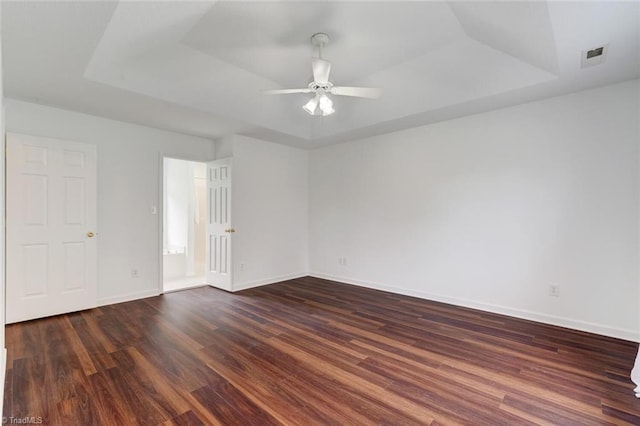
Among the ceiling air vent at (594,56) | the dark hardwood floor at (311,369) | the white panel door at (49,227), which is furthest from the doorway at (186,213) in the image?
the ceiling air vent at (594,56)

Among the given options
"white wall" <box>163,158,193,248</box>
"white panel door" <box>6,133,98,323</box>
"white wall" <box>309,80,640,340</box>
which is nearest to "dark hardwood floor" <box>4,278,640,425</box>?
"white panel door" <box>6,133,98,323</box>

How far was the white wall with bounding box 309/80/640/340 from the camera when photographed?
2920 millimetres

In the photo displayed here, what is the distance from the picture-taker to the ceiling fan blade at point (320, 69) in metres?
2.71

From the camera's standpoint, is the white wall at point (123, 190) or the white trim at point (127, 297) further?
the white trim at point (127, 297)

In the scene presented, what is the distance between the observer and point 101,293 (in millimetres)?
3822

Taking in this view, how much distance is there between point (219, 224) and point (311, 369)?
122 inches

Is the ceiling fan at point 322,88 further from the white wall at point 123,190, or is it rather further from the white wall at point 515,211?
the white wall at point 123,190

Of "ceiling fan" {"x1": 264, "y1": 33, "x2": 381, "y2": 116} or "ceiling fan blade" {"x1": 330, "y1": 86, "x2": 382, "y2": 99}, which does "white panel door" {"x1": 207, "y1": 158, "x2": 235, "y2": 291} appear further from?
"ceiling fan blade" {"x1": 330, "y1": 86, "x2": 382, "y2": 99}

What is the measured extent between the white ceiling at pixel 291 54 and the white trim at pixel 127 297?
236 cm

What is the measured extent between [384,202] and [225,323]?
2864mm

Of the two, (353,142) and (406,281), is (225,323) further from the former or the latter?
(353,142)

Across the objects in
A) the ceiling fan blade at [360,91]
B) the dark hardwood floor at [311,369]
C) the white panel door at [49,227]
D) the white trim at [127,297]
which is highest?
the ceiling fan blade at [360,91]

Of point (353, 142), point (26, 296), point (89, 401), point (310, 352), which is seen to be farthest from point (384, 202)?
point (26, 296)

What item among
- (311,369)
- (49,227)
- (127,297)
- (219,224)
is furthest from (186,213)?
(311,369)
